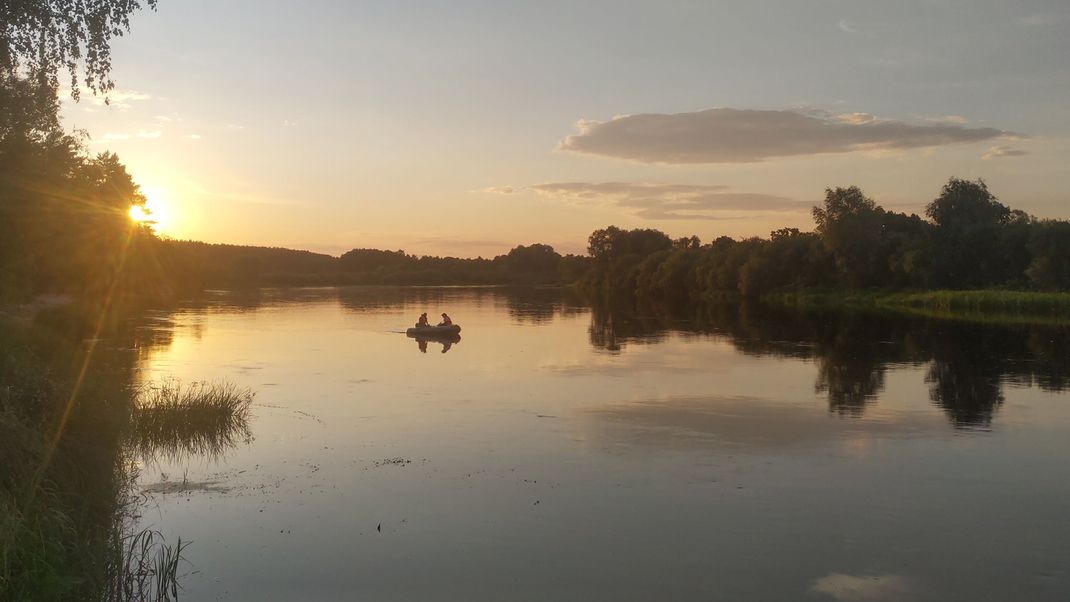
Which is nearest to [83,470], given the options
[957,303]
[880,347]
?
[880,347]

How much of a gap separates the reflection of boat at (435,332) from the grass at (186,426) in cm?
2642

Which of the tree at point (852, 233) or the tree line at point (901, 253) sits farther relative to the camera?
the tree at point (852, 233)

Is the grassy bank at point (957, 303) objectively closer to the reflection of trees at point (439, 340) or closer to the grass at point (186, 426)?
the reflection of trees at point (439, 340)

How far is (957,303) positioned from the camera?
77.2 metres

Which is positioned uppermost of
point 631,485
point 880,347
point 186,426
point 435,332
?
point 435,332

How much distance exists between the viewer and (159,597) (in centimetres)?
1172

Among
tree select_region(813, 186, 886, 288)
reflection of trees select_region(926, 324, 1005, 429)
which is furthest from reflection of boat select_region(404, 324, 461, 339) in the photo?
tree select_region(813, 186, 886, 288)

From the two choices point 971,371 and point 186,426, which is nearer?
point 186,426

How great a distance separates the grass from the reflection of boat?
26424 mm

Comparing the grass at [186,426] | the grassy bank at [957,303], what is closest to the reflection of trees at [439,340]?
the grass at [186,426]

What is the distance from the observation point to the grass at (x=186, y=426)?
1995cm

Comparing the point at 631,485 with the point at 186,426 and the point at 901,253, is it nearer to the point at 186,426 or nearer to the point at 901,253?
the point at 186,426

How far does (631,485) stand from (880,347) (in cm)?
3268

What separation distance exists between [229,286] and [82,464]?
469 ft
